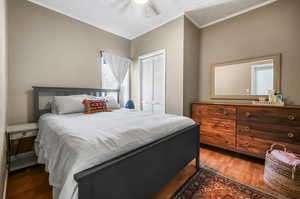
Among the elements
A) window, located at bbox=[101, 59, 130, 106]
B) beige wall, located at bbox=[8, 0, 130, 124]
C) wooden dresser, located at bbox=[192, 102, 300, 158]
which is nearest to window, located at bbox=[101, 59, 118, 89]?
window, located at bbox=[101, 59, 130, 106]

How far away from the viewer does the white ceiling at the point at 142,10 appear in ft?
7.54

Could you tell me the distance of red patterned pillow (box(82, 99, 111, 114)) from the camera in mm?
2205

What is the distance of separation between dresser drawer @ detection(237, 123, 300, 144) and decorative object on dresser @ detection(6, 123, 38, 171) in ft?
10.9

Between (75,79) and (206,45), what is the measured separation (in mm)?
3067

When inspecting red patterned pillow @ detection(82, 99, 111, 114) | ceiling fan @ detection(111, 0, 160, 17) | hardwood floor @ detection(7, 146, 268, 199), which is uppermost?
ceiling fan @ detection(111, 0, 160, 17)

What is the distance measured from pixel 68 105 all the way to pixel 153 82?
6.44ft

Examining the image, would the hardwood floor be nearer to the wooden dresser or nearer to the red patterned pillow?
the wooden dresser

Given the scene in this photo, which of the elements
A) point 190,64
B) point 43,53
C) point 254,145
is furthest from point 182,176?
point 43,53

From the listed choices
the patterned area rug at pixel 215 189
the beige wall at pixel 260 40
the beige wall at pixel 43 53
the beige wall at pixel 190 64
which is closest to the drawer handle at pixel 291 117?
the beige wall at pixel 260 40

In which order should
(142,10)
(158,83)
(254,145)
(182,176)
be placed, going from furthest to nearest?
(158,83), (142,10), (254,145), (182,176)

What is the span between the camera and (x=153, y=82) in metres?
3.32

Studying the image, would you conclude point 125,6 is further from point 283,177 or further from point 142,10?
point 283,177

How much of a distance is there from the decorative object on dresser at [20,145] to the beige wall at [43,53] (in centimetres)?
35

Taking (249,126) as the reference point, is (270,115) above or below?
above
